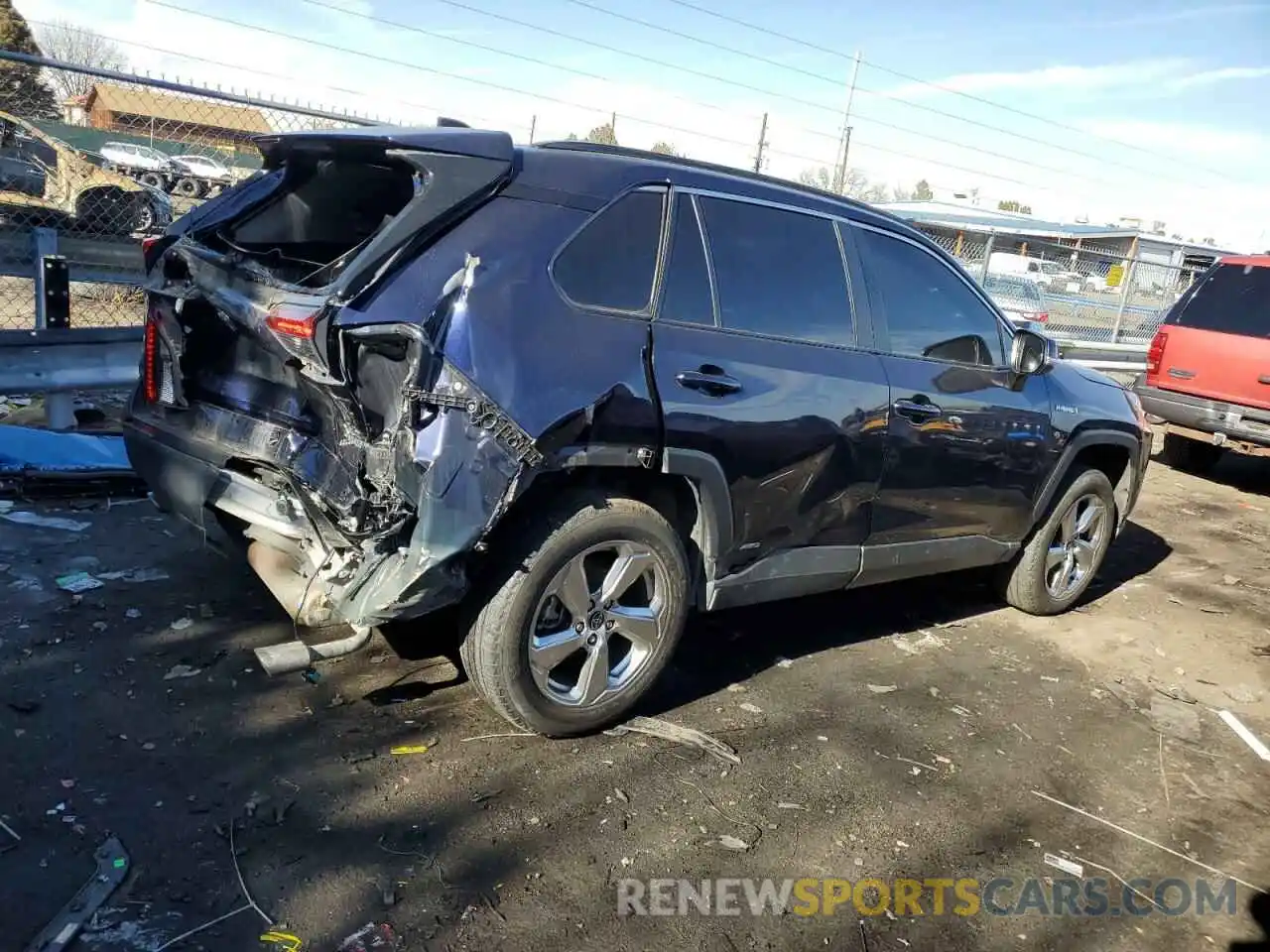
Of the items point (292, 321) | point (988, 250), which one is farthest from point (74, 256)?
point (988, 250)

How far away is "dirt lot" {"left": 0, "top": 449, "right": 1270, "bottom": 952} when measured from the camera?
264 cm

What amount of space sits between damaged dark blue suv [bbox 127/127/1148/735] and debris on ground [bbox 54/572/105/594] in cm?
83

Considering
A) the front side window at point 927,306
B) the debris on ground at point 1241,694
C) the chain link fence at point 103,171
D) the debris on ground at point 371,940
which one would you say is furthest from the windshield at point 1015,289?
the debris on ground at point 371,940

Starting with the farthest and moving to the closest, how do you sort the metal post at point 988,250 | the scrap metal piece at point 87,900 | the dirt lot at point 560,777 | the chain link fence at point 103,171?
1. the metal post at point 988,250
2. the chain link fence at point 103,171
3. the dirt lot at point 560,777
4. the scrap metal piece at point 87,900

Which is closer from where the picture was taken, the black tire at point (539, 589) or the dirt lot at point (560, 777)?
the dirt lot at point (560, 777)

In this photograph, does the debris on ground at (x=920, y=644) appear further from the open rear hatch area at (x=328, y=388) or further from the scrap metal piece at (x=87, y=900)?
the scrap metal piece at (x=87, y=900)

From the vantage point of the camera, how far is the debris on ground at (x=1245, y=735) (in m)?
4.28

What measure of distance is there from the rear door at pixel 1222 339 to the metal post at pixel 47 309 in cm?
968

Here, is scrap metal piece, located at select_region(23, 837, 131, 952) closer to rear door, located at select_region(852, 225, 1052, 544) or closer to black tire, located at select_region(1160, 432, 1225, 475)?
rear door, located at select_region(852, 225, 1052, 544)

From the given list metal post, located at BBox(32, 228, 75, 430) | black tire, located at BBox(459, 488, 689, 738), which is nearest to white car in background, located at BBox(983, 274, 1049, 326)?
metal post, located at BBox(32, 228, 75, 430)

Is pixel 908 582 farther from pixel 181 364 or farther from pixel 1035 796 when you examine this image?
pixel 181 364

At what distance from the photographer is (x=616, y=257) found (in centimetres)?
338

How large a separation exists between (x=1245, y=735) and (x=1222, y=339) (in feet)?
20.2

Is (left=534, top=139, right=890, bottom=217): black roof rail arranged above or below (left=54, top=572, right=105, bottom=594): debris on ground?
above
